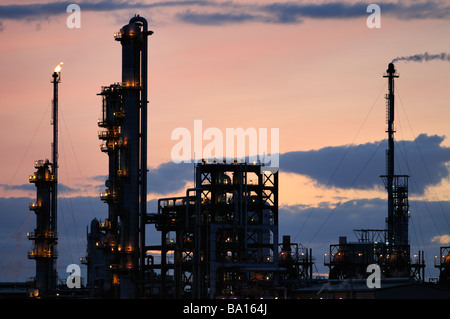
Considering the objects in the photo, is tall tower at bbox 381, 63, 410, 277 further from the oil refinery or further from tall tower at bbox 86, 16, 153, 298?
tall tower at bbox 86, 16, 153, 298

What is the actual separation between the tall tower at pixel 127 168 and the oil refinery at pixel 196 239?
10cm

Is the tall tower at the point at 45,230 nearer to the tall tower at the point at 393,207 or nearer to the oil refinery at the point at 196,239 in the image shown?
the oil refinery at the point at 196,239

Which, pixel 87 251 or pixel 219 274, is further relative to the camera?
pixel 87 251

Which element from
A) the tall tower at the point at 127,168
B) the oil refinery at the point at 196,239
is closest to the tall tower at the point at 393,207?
the oil refinery at the point at 196,239

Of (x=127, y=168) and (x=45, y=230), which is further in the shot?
(x=45, y=230)

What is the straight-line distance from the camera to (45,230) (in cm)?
13038

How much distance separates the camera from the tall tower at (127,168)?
380 ft

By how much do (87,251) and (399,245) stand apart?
34.9 m

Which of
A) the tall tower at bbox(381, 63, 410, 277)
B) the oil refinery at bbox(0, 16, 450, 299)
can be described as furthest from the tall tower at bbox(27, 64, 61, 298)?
the tall tower at bbox(381, 63, 410, 277)

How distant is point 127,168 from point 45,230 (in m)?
17.6

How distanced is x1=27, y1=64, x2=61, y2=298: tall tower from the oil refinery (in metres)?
0.11
